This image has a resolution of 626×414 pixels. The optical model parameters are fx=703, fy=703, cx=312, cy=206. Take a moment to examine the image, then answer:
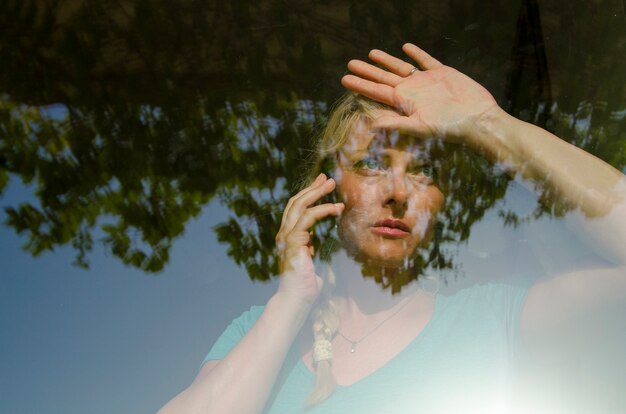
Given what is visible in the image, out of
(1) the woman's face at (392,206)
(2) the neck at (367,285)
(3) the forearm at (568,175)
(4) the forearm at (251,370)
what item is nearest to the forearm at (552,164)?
(3) the forearm at (568,175)

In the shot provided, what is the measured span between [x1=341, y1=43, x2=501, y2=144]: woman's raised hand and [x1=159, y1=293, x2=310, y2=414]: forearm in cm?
34

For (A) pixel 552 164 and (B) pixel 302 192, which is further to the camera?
(B) pixel 302 192

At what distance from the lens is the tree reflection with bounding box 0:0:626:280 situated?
1135mm

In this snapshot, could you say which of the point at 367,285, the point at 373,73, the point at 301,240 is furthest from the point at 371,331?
the point at 373,73

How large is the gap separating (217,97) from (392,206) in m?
0.36

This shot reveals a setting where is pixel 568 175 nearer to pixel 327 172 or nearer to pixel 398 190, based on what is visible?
pixel 398 190

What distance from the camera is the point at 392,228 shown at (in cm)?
110

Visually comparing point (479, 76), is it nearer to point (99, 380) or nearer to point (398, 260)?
point (398, 260)

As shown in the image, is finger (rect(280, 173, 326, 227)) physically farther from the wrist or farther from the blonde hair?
the wrist

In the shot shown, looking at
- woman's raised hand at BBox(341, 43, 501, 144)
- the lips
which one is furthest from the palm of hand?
the lips

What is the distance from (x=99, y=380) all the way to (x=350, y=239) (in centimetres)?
44

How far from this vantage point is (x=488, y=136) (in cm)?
107

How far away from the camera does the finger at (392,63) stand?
117 cm

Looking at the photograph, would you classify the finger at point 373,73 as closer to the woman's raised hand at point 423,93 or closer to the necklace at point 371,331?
the woman's raised hand at point 423,93
